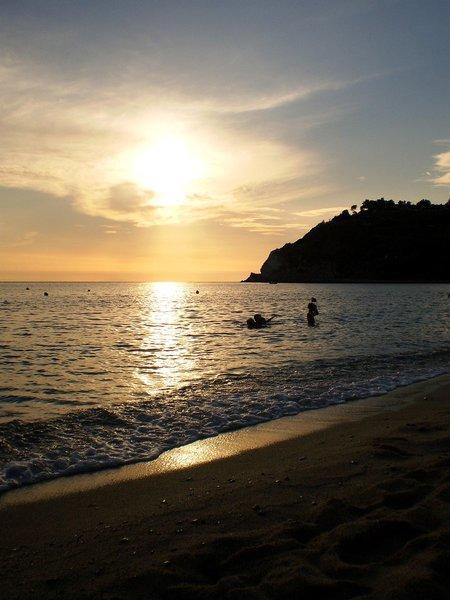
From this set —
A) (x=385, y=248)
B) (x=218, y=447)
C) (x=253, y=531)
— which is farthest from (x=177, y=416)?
(x=385, y=248)

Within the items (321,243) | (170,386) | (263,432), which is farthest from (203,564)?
(321,243)

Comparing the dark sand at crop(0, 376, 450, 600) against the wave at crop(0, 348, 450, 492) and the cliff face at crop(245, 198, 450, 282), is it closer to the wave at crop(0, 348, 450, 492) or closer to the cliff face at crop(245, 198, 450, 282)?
the wave at crop(0, 348, 450, 492)

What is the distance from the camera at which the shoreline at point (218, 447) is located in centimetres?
654

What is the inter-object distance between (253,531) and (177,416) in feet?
19.7

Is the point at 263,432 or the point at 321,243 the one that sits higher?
the point at 321,243

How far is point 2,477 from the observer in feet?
22.6

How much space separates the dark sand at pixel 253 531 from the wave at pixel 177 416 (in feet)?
4.34

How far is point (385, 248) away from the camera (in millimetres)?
174250

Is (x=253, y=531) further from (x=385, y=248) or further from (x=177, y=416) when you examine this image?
(x=385, y=248)

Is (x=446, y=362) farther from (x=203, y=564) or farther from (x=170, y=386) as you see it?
(x=203, y=564)

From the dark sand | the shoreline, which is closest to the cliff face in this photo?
the shoreline

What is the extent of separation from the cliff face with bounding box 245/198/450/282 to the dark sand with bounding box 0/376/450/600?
172 meters

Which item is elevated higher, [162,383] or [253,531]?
[253,531]

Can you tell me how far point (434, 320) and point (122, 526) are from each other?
34321mm
